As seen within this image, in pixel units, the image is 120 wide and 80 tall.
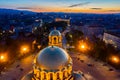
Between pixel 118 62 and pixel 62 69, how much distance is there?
1964 cm

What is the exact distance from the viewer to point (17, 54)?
36.5 metres

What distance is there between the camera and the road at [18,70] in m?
26.1

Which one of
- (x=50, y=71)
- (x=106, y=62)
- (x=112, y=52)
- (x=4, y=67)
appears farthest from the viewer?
(x=112, y=52)

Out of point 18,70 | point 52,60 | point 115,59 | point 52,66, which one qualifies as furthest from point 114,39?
point 52,66

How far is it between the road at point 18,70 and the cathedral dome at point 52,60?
13074 millimetres

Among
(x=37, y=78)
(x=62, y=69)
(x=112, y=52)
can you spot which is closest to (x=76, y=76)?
(x=62, y=69)

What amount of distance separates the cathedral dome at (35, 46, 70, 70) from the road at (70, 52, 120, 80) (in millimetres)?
12778

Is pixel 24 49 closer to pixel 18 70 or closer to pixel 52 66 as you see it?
pixel 18 70

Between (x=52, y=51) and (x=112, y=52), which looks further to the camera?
(x=112, y=52)

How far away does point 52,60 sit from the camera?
1366 cm

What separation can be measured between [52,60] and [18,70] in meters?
16.5

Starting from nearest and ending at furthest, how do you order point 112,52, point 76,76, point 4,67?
1. point 76,76
2. point 4,67
3. point 112,52

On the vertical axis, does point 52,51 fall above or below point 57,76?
above

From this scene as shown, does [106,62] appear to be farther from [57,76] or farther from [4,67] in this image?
[57,76]
